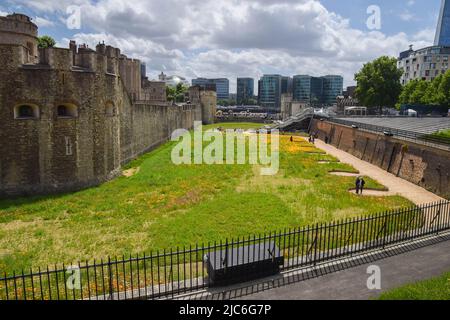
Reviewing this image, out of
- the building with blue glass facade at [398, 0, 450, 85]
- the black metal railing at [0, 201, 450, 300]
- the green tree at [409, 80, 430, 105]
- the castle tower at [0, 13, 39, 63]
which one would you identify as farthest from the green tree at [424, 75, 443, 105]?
the castle tower at [0, 13, 39, 63]

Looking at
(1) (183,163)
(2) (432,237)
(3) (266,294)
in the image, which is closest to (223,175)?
(1) (183,163)

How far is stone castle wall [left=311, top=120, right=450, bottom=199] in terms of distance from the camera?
21.0 meters

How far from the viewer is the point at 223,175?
2528cm

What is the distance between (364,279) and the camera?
963 cm

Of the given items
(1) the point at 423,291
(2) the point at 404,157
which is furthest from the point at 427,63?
(1) the point at 423,291

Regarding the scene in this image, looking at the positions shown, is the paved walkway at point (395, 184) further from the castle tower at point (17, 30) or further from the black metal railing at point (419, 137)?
the castle tower at point (17, 30)

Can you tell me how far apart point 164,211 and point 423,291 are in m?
11.5

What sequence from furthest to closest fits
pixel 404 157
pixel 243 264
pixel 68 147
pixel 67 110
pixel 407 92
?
pixel 407 92 → pixel 404 157 → pixel 67 110 → pixel 68 147 → pixel 243 264

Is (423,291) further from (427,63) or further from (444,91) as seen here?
(427,63)

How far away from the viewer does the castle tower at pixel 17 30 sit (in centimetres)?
2666

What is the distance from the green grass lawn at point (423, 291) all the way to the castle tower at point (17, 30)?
2872 centimetres
